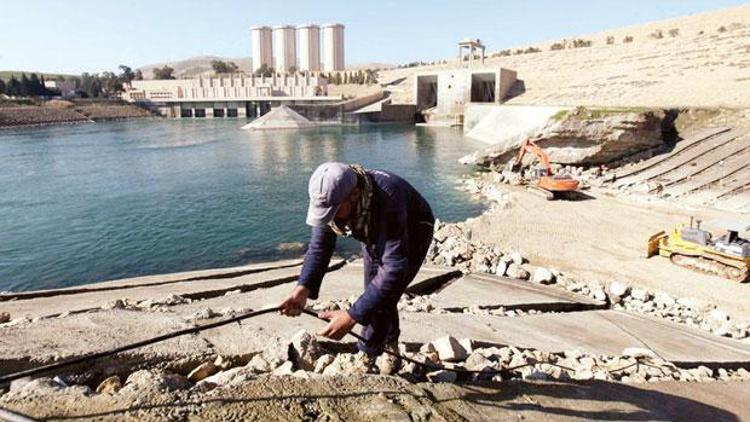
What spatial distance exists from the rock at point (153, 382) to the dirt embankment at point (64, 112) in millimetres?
68781

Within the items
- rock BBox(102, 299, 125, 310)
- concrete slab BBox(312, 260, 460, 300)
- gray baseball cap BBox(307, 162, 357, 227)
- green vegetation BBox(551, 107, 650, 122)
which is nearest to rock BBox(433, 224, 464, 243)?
concrete slab BBox(312, 260, 460, 300)

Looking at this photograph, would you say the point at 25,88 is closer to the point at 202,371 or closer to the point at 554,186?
the point at 554,186

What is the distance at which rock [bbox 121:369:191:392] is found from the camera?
305 cm

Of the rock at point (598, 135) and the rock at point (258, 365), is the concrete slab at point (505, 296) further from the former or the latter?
the rock at point (598, 135)

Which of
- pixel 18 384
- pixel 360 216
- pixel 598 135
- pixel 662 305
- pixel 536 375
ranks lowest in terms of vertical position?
pixel 662 305

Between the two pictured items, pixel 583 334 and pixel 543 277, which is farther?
pixel 543 277

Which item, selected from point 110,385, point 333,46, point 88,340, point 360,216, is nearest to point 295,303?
point 360,216

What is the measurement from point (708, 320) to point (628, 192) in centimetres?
1027

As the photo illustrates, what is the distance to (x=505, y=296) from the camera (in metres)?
7.86

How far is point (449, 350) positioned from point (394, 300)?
5.14 feet

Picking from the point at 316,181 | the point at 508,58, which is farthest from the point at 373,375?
the point at 508,58

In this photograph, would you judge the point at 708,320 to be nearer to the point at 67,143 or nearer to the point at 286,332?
the point at 286,332

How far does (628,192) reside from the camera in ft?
55.8

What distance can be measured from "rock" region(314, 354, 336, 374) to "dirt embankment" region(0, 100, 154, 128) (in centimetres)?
6918
